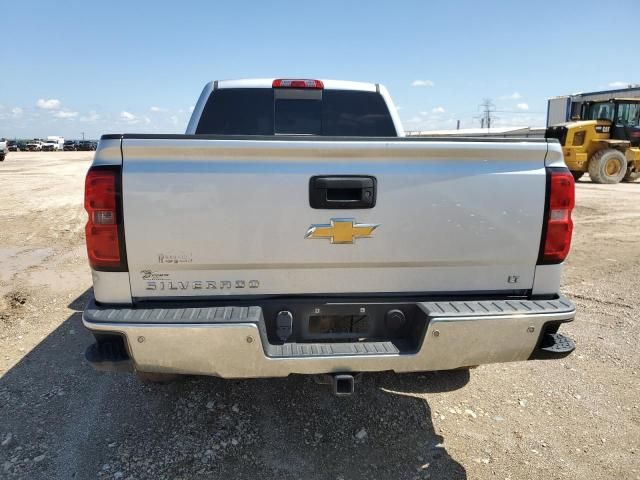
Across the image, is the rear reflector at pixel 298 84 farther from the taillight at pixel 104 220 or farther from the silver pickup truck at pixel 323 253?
the taillight at pixel 104 220

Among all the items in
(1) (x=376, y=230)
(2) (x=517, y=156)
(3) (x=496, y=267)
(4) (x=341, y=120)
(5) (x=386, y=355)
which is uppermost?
(4) (x=341, y=120)

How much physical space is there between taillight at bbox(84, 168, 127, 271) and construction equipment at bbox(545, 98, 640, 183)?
1859 centimetres

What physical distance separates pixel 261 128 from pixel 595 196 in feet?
44.5

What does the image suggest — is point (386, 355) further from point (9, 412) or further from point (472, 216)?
point (9, 412)

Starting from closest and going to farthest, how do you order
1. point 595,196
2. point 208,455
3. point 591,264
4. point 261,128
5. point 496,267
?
point 496,267, point 208,455, point 261,128, point 591,264, point 595,196

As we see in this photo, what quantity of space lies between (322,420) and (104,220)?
6.29 feet

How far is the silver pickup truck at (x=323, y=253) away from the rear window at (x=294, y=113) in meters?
2.10

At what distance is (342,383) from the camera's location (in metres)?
2.41

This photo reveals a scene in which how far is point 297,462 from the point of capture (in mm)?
2740

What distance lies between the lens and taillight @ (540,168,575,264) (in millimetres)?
2482

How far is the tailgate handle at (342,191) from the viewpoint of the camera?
237 centimetres

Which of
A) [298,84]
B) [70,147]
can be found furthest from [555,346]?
[70,147]

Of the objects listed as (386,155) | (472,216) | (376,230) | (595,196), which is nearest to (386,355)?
(376,230)

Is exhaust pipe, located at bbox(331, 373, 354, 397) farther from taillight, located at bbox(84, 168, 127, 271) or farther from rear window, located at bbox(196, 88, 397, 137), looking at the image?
rear window, located at bbox(196, 88, 397, 137)
